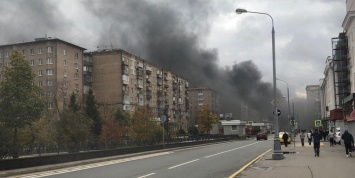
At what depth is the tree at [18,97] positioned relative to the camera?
36.9 metres

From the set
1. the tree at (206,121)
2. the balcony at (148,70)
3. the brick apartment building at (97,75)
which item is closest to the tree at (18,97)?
the brick apartment building at (97,75)

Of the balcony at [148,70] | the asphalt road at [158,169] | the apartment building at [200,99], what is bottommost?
the asphalt road at [158,169]

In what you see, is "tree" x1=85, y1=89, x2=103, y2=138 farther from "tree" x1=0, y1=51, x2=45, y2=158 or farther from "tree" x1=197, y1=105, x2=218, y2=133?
"tree" x1=0, y1=51, x2=45, y2=158

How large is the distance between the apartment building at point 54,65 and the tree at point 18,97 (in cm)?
3762

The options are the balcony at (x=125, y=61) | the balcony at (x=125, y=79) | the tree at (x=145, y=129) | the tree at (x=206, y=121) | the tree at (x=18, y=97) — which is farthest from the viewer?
the tree at (x=206, y=121)

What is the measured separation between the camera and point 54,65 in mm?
79438

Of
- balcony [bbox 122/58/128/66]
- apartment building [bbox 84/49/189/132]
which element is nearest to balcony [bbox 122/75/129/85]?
apartment building [bbox 84/49/189/132]

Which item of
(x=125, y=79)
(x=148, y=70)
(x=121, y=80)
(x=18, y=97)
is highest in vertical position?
(x=148, y=70)

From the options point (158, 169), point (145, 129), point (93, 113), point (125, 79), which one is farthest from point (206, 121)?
point (158, 169)

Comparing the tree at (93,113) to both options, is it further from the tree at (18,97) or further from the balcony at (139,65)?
the tree at (18,97)

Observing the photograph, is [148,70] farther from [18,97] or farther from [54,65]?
[18,97]

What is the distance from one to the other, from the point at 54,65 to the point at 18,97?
43171 millimetres

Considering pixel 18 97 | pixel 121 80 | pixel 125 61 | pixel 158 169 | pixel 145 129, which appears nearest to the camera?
pixel 158 169

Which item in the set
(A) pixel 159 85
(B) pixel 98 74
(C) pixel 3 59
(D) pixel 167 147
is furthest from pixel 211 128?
(D) pixel 167 147
